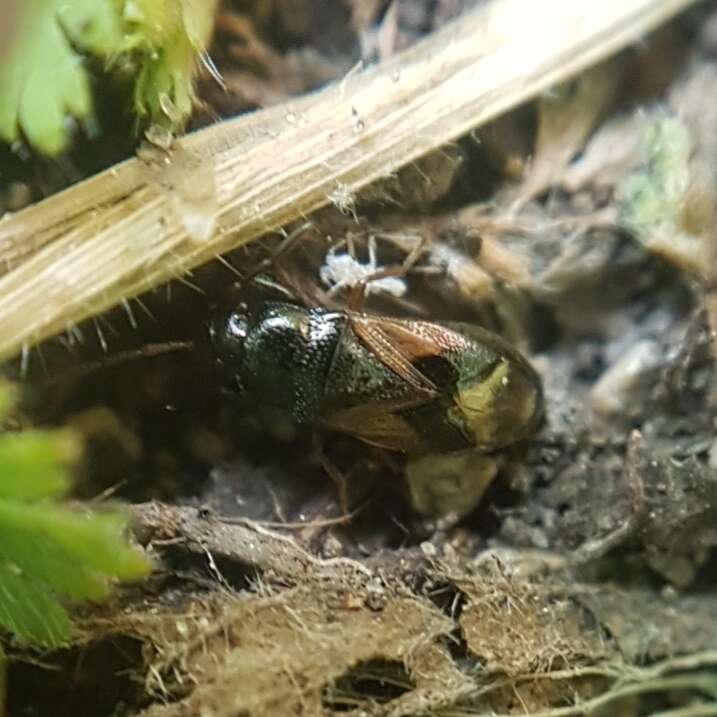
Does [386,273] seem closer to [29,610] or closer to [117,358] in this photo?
[117,358]

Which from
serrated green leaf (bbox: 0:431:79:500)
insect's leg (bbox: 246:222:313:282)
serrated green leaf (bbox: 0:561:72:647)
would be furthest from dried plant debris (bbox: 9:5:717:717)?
serrated green leaf (bbox: 0:431:79:500)

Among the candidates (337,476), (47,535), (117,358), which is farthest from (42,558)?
(337,476)

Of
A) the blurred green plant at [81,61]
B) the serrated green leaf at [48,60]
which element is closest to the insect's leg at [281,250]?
the blurred green plant at [81,61]

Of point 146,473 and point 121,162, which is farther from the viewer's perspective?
point 146,473

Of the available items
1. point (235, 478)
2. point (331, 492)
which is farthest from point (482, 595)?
point (235, 478)

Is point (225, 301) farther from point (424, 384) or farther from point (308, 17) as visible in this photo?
point (308, 17)

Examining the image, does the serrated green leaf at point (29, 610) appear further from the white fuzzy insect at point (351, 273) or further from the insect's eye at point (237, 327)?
the white fuzzy insect at point (351, 273)
